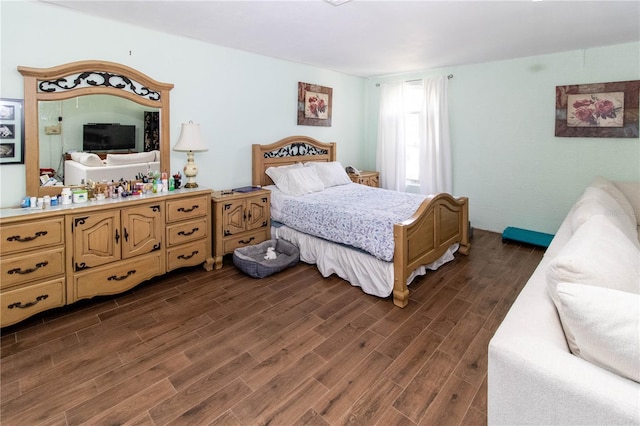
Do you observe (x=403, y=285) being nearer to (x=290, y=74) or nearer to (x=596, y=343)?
(x=596, y=343)

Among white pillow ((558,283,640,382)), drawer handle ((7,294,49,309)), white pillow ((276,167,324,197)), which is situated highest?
white pillow ((276,167,324,197))

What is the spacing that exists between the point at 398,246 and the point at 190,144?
7.50 ft

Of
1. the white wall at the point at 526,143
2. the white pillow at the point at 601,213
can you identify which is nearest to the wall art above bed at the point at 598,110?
the white wall at the point at 526,143

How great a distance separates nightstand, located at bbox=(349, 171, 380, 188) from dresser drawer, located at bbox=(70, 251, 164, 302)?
3204 millimetres

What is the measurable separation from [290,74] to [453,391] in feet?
13.8

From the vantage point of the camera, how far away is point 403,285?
2807 mm

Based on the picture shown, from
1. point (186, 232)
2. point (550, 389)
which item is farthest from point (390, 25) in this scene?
point (550, 389)

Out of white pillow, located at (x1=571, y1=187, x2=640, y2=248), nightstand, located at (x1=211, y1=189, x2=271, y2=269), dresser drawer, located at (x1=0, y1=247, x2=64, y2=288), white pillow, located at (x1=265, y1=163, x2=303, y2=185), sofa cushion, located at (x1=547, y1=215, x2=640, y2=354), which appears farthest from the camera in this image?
white pillow, located at (x1=265, y1=163, x2=303, y2=185)

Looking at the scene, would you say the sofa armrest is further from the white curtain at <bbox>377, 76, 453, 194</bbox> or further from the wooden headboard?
the white curtain at <bbox>377, 76, 453, 194</bbox>

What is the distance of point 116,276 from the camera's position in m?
2.81

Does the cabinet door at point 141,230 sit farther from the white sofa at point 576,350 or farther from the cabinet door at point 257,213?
the white sofa at point 576,350

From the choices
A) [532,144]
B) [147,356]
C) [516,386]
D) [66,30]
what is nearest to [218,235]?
[147,356]

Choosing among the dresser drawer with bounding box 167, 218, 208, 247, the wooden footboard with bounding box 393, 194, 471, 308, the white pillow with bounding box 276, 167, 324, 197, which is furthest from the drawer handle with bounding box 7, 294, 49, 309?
the wooden footboard with bounding box 393, 194, 471, 308

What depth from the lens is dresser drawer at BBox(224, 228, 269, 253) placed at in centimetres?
365
